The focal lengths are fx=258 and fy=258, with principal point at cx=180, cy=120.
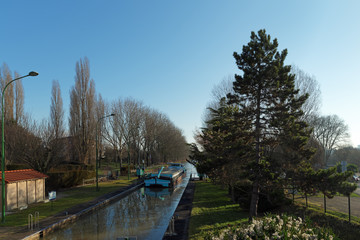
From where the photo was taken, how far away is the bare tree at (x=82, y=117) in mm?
40500

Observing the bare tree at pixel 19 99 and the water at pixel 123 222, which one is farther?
the bare tree at pixel 19 99

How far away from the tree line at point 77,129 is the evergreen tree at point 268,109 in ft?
48.6

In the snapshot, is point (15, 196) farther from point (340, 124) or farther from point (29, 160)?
point (340, 124)

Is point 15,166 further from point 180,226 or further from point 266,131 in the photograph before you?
point 266,131

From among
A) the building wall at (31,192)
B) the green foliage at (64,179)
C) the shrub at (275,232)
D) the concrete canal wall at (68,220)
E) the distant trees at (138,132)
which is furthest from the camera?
the distant trees at (138,132)

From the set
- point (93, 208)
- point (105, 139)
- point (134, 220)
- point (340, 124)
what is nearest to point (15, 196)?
point (93, 208)

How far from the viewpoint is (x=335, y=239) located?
655 cm

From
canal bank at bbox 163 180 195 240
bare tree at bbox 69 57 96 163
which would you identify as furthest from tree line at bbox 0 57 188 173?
canal bank at bbox 163 180 195 240

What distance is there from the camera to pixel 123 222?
14711 mm

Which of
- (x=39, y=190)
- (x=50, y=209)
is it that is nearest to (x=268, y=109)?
(x=50, y=209)

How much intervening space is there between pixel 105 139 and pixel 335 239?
4751cm

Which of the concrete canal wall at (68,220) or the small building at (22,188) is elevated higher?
the small building at (22,188)

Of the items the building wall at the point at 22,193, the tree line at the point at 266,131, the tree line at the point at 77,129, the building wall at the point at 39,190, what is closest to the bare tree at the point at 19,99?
the tree line at the point at 77,129

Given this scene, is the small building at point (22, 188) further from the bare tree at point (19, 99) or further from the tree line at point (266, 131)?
the bare tree at point (19, 99)
